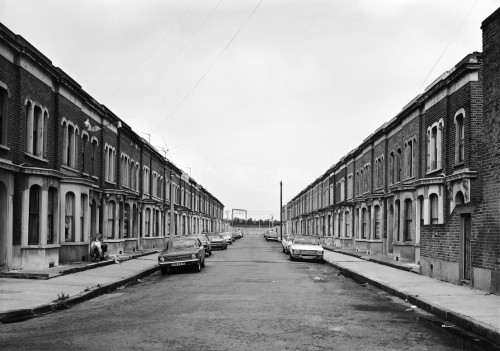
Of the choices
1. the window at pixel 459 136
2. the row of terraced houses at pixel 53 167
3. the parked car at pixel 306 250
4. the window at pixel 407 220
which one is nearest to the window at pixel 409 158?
the window at pixel 407 220

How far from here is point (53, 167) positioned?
971 inches

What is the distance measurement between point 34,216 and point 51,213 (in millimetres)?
1704

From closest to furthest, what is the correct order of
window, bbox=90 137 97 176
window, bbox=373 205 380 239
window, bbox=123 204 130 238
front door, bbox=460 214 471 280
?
front door, bbox=460 214 471 280
window, bbox=90 137 97 176
window, bbox=123 204 130 238
window, bbox=373 205 380 239

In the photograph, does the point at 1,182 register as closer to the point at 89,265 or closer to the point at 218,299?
the point at 89,265

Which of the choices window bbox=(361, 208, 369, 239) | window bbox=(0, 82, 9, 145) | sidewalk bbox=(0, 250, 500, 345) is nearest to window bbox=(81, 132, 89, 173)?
sidewalk bbox=(0, 250, 500, 345)

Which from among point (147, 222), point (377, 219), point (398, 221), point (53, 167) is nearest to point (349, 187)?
point (377, 219)

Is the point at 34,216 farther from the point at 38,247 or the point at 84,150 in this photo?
the point at 84,150

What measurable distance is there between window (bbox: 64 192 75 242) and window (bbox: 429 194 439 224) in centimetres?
1550

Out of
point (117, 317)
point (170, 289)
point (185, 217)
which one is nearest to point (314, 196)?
point (185, 217)

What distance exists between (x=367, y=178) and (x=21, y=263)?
2897cm

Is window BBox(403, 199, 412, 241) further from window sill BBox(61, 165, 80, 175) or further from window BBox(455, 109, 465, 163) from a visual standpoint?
window sill BBox(61, 165, 80, 175)

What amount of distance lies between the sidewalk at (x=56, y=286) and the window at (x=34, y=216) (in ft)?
4.57

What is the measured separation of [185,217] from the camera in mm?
69438

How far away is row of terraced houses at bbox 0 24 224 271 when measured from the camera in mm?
20359
